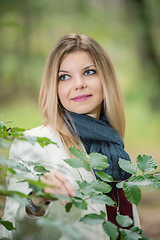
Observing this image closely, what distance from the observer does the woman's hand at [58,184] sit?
53cm

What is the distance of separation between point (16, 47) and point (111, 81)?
437 cm

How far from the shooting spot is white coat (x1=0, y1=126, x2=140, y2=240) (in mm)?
734

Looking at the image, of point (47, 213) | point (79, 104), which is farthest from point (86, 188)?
point (79, 104)

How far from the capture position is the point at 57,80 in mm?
1154

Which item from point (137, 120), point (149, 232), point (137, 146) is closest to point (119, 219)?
point (149, 232)

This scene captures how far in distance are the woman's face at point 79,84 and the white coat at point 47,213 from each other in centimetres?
14

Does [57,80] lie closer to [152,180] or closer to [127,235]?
Result: [152,180]

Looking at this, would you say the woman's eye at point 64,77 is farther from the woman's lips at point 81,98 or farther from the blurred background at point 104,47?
the blurred background at point 104,47

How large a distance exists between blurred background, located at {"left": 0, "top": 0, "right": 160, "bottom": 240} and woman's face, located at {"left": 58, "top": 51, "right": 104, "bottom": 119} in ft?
11.0

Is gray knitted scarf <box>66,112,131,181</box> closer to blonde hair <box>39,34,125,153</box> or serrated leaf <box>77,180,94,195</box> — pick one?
blonde hair <box>39,34,125,153</box>

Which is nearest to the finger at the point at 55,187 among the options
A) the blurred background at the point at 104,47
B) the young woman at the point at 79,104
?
the young woman at the point at 79,104

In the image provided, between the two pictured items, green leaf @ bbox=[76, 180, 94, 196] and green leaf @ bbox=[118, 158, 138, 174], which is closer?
green leaf @ bbox=[76, 180, 94, 196]

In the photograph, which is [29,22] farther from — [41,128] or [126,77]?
[41,128]

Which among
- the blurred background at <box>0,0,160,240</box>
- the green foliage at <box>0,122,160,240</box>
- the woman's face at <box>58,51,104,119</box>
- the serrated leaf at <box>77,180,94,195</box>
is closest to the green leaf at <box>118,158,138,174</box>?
the green foliage at <box>0,122,160,240</box>
